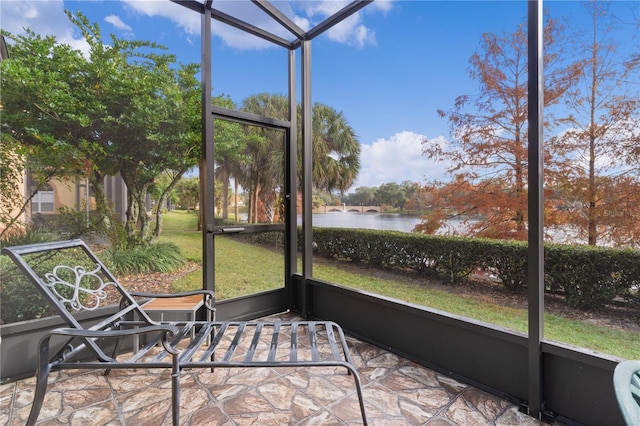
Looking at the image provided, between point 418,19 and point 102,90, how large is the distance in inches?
133

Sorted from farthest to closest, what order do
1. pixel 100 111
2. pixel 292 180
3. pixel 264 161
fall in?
pixel 292 180 → pixel 264 161 → pixel 100 111

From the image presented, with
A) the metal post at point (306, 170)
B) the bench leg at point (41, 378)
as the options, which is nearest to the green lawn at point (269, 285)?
the metal post at point (306, 170)

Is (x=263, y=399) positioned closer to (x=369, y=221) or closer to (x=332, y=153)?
(x=369, y=221)

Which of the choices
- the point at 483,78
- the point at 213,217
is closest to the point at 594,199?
the point at 483,78

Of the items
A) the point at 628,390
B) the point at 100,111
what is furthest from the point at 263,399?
the point at 100,111

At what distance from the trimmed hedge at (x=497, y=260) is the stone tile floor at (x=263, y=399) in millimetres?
1487

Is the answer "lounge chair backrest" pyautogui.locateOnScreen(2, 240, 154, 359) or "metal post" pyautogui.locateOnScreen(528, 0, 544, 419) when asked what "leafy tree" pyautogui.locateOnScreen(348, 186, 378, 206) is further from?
"lounge chair backrest" pyautogui.locateOnScreen(2, 240, 154, 359)

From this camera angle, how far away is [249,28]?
10.8 ft

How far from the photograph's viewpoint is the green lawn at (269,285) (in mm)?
2752

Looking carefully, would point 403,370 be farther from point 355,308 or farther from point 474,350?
point 355,308

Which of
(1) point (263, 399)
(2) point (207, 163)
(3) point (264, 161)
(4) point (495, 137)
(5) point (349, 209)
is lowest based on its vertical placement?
(1) point (263, 399)

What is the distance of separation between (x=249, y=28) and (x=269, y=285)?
110 inches

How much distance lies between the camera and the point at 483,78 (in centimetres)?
324

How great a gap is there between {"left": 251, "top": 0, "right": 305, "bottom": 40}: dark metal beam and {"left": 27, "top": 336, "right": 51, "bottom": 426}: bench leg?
3.03 metres
